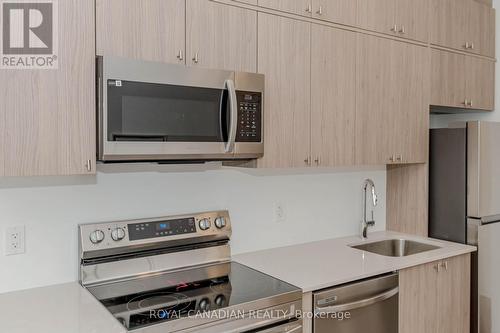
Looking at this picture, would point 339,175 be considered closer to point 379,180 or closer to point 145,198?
point 379,180

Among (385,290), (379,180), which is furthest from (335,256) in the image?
(379,180)

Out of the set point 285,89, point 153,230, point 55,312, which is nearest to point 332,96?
point 285,89

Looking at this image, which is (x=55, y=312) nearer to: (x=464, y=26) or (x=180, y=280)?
(x=180, y=280)

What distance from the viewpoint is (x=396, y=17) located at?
265 cm

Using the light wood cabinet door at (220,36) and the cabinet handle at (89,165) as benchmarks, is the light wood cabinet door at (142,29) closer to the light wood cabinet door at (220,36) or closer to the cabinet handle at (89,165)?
the light wood cabinet door at (220,36)

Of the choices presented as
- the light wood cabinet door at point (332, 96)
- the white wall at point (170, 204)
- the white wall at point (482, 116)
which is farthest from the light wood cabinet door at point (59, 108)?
the white wall at point (482, 116)

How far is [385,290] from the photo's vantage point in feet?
7.22

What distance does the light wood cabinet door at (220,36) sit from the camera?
1.94m

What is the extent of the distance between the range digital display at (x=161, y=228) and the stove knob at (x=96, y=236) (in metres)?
0.13

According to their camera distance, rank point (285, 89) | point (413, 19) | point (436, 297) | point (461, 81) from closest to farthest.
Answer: point (285, 89)
point (436, 297)
point (413, 19)
point (461, 81)

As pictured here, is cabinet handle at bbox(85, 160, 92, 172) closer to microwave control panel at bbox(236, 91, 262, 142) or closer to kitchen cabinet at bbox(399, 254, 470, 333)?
microwave control panel at bbox(236, 91, 262, 142)

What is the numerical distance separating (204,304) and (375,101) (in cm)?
157

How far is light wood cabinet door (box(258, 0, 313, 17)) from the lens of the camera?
7.07 feet

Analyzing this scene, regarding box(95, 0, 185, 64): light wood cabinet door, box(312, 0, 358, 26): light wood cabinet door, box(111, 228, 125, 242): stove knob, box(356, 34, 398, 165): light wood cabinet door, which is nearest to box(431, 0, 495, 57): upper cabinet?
box(356, 34, 398, 165): light wood cabinet door
